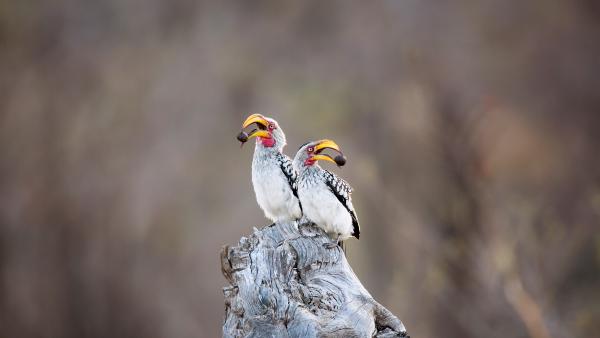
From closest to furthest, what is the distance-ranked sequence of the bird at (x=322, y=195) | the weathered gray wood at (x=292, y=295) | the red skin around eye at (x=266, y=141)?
the weathered gray wood at (x=292, y=295) → the bird at (x=322, y=195) → the red skin around eye at (x=266, y=141)

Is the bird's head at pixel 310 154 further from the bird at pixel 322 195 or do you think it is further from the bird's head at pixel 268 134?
the bird's head at pixel 268 134

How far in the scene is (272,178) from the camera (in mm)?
7207

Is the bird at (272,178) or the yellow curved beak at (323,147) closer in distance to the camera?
the yellow curved beak at (323,147)

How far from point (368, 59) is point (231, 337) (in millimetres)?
15849

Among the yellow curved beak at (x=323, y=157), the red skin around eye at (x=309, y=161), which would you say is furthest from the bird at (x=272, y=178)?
the yellow curved beak at (x=323, y=157)

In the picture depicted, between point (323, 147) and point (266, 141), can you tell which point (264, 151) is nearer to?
point (266, 141)

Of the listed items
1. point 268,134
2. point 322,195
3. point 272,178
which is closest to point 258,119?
point 268,134

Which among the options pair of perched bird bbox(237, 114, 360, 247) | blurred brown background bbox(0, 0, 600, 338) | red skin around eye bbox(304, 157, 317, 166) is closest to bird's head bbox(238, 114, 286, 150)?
pair of perched bird bbox(237, 114, 360, 247)

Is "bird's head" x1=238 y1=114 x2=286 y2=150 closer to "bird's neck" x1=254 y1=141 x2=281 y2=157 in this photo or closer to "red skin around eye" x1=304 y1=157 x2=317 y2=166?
"bird's neck" x1=254 y1=141 x2=281 y2=157

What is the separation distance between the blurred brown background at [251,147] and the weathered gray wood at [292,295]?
26.6 feet

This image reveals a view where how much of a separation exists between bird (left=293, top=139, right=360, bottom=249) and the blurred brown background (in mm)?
7281

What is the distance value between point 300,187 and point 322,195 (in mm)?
198

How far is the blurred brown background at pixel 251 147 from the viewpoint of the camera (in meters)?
16.2

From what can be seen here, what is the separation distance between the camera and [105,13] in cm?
2138
